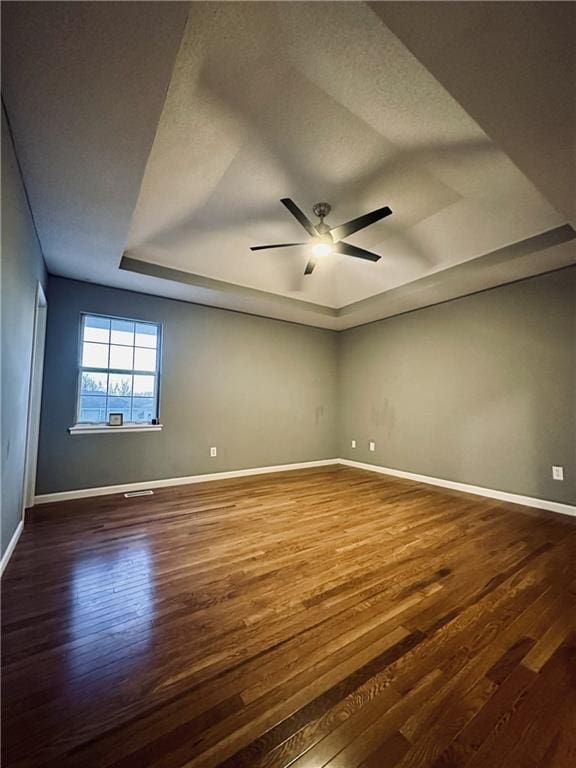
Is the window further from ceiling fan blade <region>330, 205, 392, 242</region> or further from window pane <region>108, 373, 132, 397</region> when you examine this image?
ceiling fan blade <region>330, 205, 392, 242</region>

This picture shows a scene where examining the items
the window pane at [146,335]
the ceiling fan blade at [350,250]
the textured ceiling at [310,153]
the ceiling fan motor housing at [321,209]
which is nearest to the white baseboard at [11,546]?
the window pane at [146,335]

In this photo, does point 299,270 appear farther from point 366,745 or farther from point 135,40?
point 366,745

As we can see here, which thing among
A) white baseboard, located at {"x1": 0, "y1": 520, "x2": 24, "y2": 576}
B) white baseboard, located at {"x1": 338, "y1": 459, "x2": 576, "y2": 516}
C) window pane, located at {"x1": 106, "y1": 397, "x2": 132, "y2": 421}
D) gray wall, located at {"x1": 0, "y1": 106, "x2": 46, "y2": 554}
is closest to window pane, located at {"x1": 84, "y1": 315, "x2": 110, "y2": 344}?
window pane, located at {"x1": 106, "y1": 397, "x2": 132, "y2": 421}

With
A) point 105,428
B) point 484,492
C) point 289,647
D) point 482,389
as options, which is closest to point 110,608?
point 289,647

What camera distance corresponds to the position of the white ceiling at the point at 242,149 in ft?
4.38

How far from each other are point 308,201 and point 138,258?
194cm

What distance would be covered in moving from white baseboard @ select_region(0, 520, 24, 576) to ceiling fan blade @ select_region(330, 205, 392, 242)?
3.33m

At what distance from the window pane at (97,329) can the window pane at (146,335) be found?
1.12ft

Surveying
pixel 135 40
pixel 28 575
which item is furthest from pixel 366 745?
pixel 135 40

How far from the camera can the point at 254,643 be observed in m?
1.43

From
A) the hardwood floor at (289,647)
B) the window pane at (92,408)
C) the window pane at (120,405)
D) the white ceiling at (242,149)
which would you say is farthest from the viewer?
the window pane at (120,405)

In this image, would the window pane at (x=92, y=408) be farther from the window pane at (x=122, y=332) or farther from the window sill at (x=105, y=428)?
the window pane at (x=122, y=332)

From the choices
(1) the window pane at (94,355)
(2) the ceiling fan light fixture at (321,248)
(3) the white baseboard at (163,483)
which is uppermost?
(2) the ceiling fan light fixture at (321,248)

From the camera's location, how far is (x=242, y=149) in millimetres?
2217
